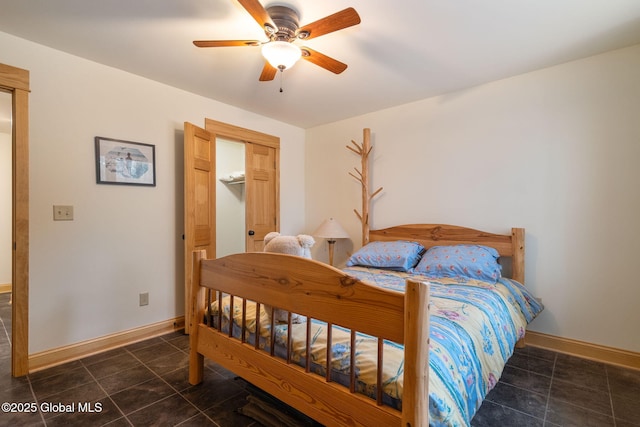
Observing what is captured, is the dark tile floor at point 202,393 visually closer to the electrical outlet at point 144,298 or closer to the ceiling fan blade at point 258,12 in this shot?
the electrical outlet at point 144,298

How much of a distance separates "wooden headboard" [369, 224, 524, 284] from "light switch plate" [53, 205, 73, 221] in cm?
277

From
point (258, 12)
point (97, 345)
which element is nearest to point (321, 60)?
point (258, 12)

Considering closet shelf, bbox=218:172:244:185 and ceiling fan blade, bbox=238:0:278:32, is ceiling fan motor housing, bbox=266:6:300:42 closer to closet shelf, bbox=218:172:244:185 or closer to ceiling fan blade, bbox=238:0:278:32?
ceiling fan blade, bbox=238:0:278:32

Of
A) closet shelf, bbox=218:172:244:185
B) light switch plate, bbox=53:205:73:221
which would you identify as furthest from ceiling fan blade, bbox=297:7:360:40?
closet shelf, bbox=218:172:244:185

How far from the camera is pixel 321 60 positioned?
195 centimetres

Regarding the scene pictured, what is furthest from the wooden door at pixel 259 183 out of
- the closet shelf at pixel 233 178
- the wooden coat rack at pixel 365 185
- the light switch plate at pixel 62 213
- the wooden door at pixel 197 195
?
the light switch plate at pixel 62 213

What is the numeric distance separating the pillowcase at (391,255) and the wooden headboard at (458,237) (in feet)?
0.45

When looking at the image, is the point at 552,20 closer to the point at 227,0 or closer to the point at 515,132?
the point at 515,132

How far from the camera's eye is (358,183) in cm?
364

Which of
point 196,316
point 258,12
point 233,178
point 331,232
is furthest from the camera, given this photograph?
point 233,178

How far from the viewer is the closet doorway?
2.70 metres

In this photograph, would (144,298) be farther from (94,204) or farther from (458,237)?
(458,237)

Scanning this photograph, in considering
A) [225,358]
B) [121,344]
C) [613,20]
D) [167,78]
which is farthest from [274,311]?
[613,20]

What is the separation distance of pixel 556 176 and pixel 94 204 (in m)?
3.78
